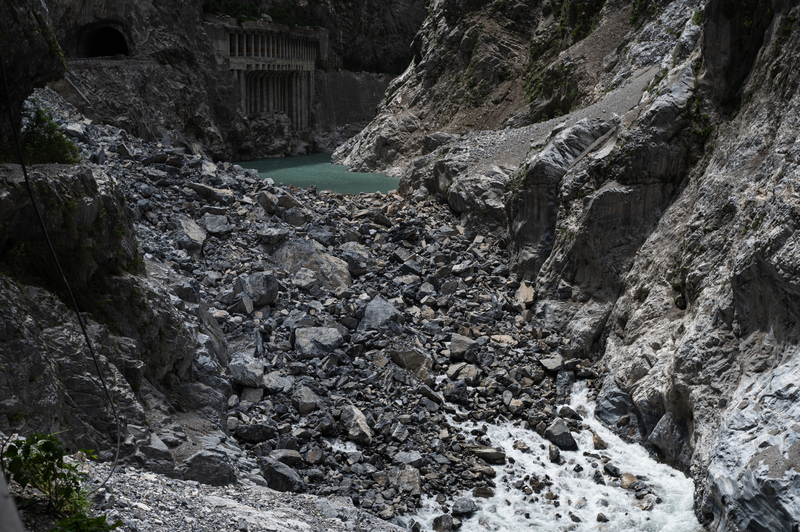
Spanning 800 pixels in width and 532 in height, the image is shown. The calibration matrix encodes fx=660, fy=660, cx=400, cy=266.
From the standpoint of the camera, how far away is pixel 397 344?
46.3 ft

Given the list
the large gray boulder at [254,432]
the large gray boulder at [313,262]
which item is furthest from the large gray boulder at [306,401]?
the large gray boulder at [313,262]

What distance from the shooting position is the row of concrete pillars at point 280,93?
50.5m

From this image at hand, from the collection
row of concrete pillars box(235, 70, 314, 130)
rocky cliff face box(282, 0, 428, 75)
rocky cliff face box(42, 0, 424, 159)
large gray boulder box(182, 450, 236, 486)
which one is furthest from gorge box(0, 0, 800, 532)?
rocky cliff face box(282, 0, 428, 75)

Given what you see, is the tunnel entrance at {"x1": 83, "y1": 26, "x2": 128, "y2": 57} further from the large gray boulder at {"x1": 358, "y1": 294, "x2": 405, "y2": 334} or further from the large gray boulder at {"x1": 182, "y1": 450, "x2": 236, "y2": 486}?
the large gray boulder at {"x1": 182, "y1": 450, "x2": 236, "y2": 486}

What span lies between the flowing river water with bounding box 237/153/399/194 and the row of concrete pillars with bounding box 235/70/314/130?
13.9 ft

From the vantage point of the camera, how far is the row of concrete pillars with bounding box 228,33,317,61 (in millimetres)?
47594

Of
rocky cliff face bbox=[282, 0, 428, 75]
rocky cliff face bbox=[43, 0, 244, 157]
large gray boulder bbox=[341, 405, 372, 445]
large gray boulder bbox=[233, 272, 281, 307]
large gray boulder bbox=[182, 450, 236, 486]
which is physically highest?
rocky cliff face bbox=[282, 0, 428, 75]

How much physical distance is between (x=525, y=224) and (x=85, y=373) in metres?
12.6

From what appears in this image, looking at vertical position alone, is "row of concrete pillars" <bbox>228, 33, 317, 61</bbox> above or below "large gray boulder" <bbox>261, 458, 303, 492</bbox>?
above

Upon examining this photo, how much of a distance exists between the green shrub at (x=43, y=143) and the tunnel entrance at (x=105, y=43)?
34.1 m

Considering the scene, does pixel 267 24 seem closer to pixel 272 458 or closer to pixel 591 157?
pixel 591 157

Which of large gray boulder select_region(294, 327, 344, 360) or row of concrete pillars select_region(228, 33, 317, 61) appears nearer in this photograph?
large gray boulder select_region(294, 327, 344, 360)

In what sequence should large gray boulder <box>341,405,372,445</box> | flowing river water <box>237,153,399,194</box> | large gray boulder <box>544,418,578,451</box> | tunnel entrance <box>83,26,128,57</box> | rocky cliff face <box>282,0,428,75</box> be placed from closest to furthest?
large gray boulder <box>341,405,372,445</box>, large gray boulder <box>544,418,578,451</box>, flowing river water <box>237,153,399,194</box>, tunnel entrance <box>83,26,128,57</box>, rocky cliff face <box>282,0,428,75</box>

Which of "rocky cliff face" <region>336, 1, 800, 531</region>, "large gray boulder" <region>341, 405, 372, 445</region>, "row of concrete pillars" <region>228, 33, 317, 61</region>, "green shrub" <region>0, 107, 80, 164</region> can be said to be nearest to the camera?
"rocky cliff face" <region>336, 1, 800, 531</region>
